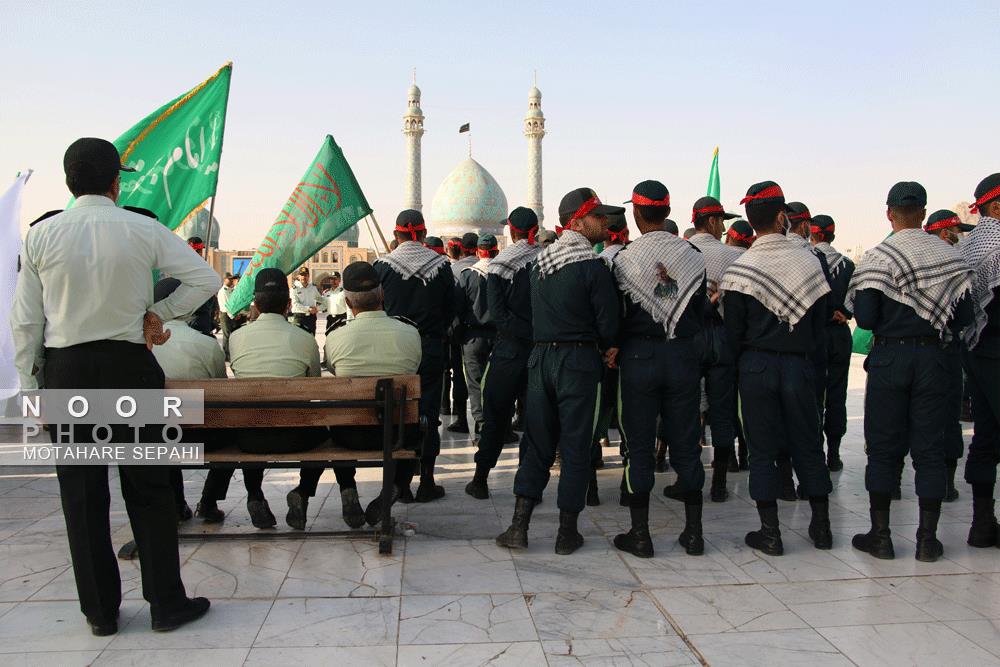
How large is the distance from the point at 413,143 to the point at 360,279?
71.0 m

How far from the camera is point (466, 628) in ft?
11.7

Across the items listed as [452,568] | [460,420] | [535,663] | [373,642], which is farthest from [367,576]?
[460,420]

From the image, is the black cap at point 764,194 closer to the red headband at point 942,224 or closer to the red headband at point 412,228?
the red headband at point 412,228

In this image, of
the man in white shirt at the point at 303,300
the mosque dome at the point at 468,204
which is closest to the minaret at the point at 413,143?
the mosque dome at the point at 468,204

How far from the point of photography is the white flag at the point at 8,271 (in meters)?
7.46

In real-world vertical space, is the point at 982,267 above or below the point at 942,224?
below

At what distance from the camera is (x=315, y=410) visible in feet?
14.4

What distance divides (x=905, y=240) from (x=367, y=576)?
3385 millimetres

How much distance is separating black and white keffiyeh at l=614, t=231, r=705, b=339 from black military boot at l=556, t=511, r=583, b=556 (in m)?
1.13

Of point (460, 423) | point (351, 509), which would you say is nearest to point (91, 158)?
point (351, 509)

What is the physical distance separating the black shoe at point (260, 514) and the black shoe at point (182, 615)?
124cm

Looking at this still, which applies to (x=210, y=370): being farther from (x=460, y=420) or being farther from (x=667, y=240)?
(x=460, y=420)

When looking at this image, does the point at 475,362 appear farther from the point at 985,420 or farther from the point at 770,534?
the point at 985,420

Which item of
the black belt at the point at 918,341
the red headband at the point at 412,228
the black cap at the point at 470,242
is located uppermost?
the red headband at the point at 412,228
